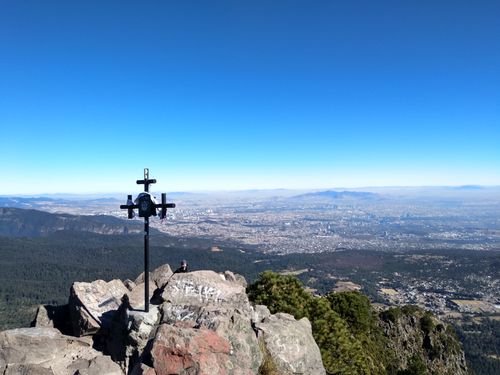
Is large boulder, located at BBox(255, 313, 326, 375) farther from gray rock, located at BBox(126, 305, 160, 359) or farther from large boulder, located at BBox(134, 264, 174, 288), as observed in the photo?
large boulder, located at BBox(134, 264, 174, 288)

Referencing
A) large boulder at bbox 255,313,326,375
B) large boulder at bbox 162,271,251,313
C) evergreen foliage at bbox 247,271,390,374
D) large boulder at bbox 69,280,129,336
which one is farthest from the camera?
evergreen foliage at bbox 247,271,390,374

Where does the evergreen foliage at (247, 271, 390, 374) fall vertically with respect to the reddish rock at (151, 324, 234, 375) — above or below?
below

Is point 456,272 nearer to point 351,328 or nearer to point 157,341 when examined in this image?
point 351,328

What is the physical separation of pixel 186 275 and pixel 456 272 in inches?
7705

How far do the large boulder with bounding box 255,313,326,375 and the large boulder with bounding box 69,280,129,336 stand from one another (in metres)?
6.63

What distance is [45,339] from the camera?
14.2 meters

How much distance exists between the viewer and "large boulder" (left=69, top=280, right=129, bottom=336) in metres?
16.4

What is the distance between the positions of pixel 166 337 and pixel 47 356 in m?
4.65

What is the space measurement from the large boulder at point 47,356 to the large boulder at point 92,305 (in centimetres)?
137

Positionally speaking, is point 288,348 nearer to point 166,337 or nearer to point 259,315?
point 259,315

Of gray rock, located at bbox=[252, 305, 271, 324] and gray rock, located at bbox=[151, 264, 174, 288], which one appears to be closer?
gray rock, located at bbox=[252, 305, 271, 324]

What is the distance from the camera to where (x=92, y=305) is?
17.4 metres

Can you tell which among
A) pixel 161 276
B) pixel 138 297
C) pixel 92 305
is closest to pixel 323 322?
pixel 161 276

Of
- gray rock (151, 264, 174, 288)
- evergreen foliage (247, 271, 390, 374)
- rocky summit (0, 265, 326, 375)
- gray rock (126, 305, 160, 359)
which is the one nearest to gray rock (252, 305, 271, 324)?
rocky summit (0, 265, 326, 375)
